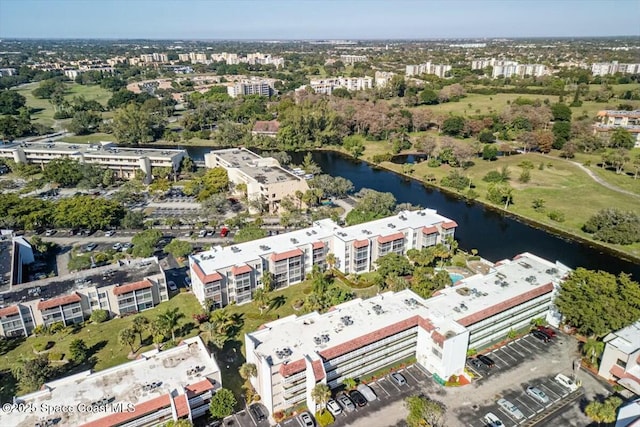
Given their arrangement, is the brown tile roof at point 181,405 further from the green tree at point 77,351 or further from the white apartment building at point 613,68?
the white apartment building at point 613,68

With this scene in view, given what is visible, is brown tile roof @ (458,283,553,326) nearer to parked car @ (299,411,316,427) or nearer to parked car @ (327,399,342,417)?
parked car @ (327,399,342,417)

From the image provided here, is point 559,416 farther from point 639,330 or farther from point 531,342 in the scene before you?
point 639,330

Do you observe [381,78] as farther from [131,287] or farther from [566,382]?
[566,382]

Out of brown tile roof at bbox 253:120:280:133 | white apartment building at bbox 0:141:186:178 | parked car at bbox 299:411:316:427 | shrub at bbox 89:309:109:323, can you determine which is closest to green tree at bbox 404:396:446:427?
parked car at bbox 299:411:316:427

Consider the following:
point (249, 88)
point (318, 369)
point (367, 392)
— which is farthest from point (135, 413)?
point (249, 88)

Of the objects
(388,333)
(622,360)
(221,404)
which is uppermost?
(388,333)

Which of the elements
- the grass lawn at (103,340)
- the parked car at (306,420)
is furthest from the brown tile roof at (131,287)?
the parked car at (306,420)

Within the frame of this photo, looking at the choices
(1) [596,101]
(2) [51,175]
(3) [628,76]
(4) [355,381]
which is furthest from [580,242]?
(3) [628,76]
